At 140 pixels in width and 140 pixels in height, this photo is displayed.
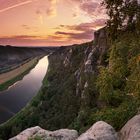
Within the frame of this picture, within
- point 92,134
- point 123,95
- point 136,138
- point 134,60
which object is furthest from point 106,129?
point 123,95

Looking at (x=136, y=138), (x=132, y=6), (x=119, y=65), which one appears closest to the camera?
(x=136, y=138)

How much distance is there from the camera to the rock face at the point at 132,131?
2173 centimetres

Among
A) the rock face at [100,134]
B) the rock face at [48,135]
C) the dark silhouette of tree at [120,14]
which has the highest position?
the dark silhouette of tree at [120,14]

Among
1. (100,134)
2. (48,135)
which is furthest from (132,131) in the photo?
(48,135)

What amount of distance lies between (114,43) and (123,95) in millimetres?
3484

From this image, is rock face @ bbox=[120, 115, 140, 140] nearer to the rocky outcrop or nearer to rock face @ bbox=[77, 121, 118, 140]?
the rocky outcrop

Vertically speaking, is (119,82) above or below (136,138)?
above

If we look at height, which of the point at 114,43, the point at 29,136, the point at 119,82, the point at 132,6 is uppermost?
the point at 132,6

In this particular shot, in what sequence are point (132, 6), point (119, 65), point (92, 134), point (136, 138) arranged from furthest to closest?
point (119, 65) → point (132, 6) → point (92, 134) → point (136, 138)

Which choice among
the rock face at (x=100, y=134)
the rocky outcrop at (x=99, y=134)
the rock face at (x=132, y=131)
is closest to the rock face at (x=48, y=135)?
the rocky outcrop at (x=99, y=134)

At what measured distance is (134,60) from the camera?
2394 cm

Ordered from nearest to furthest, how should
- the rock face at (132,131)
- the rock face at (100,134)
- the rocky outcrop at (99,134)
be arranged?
the rock face at (132,131)
the rocky outcrop at (99,134)
the rock face at (100,134)

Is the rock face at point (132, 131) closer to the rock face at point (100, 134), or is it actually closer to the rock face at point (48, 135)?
the rock face at point (100, 134)

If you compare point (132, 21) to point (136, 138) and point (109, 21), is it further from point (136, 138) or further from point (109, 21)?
point (136, 138)
